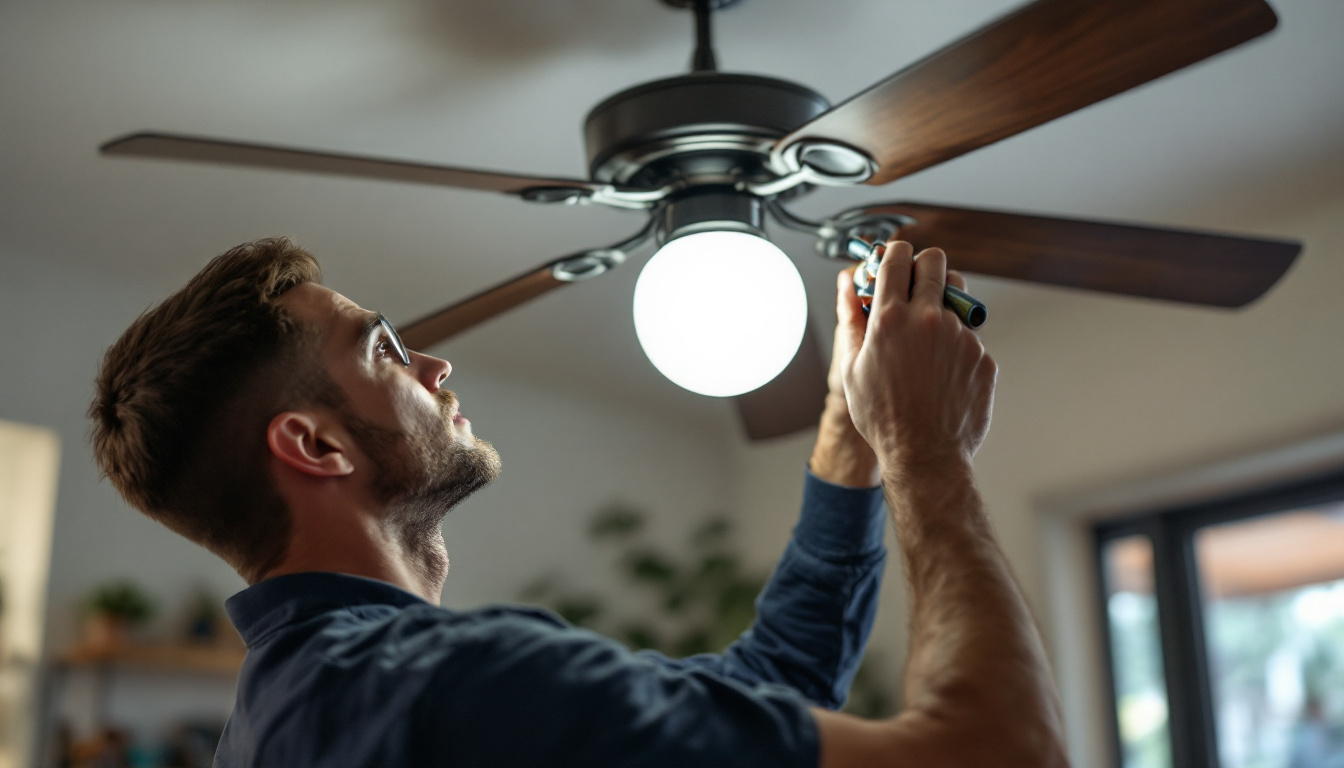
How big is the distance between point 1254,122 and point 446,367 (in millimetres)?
1714

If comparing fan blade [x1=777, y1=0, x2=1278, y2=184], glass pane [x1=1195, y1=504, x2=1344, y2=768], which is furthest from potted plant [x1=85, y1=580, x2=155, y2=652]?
glass pane [x1=1195, y1=504, x2=1344, y2=768]

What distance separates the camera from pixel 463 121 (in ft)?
6.85

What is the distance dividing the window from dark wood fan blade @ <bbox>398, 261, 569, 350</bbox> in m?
1.87

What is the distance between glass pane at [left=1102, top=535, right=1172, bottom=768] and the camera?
9.06 feet

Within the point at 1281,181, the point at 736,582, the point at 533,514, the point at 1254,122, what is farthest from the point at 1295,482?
the point at 533,514

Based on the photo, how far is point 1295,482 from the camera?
2588mm

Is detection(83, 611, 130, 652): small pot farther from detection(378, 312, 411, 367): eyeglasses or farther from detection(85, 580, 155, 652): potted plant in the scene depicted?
detection(378, 312, 411, 367): eyeglasses

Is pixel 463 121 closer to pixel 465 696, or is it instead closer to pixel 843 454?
pixel 843 454

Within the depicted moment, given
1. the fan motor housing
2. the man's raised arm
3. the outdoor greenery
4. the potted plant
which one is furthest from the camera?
the outdoor greenery

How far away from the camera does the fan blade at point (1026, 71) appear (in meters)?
0.94

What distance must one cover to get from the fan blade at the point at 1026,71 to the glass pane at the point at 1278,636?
5.93ft

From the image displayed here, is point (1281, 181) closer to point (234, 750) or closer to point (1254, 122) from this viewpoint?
point (1254, 122)

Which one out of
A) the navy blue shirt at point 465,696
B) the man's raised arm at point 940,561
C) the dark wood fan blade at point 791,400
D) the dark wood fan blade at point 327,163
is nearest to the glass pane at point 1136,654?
the dark wood fan blade at point 791,400

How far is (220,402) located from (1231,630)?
7.93ft
